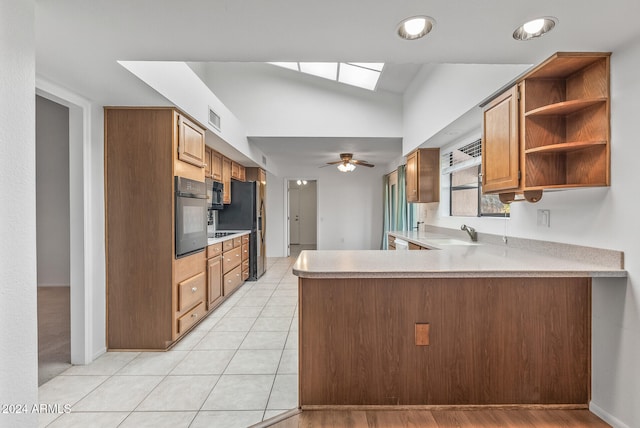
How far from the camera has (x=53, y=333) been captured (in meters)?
3.21

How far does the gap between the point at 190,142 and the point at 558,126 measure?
9.57 ft

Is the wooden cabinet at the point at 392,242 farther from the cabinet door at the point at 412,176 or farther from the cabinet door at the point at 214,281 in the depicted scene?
the cabinet door at the point at 214,281

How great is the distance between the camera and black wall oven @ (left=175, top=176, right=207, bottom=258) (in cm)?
291

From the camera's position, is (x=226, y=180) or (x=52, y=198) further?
(x=226, y=180)

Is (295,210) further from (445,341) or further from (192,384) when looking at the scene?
(445,341)

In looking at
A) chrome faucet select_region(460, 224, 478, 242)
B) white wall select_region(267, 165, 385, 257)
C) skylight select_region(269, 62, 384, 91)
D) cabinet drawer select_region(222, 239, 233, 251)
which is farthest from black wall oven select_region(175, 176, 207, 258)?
white wall select_region(267, 165, 385, 257)

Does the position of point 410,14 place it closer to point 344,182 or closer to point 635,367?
point 635,367

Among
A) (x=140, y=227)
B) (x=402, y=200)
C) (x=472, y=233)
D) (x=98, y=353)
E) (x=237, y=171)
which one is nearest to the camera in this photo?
(x=98, y=353)

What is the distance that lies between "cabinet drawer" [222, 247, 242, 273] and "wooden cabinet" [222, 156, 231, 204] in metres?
0.81

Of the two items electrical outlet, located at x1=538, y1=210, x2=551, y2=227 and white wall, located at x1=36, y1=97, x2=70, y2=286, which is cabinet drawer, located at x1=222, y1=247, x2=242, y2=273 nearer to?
white wall, located at x1=36, y1=97, x2=70, y2=286

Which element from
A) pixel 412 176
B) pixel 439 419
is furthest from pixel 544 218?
pixel 412 176

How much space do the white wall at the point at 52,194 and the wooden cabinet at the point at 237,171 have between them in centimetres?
239

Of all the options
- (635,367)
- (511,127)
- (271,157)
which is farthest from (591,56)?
(271,157)

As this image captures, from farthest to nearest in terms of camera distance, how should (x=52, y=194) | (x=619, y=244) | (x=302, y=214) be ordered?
(x=302, y=214)
(x=52, y=194)
(x=619, y=244)
